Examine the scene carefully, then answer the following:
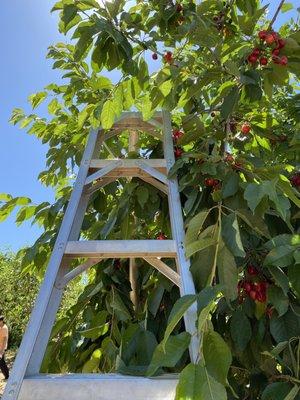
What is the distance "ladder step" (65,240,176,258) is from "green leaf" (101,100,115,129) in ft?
2.09

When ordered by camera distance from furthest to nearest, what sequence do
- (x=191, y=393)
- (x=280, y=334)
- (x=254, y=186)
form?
1. (x=280, y=334)
2. (x=254, y=186)
3. (x=191, y=393)

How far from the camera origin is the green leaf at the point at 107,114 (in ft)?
5.79

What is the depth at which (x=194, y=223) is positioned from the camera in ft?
4.16

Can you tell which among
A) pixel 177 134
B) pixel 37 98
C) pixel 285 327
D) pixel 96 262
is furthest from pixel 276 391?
pixel 37 98

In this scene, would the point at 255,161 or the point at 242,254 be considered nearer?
the point at 242,254

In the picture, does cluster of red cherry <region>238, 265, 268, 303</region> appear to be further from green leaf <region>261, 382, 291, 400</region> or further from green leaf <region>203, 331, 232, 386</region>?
green leaf <region>203, 331, 232, 386</region>

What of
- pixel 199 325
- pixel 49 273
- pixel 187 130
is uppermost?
pixel 187 130

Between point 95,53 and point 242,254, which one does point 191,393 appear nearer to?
point 242,254

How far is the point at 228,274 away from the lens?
1.13m

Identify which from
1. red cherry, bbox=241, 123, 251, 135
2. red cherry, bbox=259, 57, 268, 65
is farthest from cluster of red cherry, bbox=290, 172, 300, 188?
red cherry, bbox=259, 57, 268, 65

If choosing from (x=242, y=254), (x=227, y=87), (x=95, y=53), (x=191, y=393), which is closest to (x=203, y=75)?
(x=227, y=87)

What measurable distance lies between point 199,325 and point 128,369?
1.20 ft

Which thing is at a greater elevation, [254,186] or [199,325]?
[254,186]

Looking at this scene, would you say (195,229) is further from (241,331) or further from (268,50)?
(268,50)
